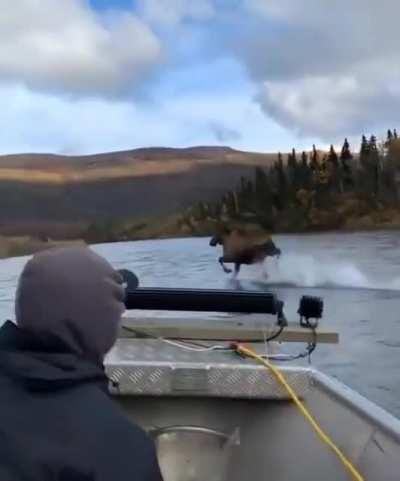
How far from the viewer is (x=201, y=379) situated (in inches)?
165

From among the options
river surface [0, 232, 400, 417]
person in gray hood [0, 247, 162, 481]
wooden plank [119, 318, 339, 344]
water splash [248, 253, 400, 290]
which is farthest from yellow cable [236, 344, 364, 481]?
water splash [248, 253, 400, 290]

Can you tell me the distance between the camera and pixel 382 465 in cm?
313

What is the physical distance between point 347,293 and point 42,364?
25.8m

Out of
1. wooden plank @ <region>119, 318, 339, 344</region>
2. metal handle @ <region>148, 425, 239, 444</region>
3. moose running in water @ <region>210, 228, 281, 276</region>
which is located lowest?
moose running in water @ <region>210, 228, 281, 276</region>

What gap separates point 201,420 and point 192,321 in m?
1.00

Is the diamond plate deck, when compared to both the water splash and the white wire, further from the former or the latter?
the water splash

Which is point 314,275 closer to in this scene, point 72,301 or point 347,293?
point 347,293

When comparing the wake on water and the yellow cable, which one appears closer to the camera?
the yellow cable

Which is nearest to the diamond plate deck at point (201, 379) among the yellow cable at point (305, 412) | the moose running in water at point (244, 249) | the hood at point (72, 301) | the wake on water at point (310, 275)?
the yellow cable at point (305, 412)

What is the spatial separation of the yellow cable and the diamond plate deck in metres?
0.03

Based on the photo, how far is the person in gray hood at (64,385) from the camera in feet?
6.30

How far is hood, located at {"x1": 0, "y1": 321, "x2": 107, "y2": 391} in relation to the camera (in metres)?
1.97

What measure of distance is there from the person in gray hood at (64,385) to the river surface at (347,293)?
34cm

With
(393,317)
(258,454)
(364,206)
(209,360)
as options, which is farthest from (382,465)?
(364,206)
